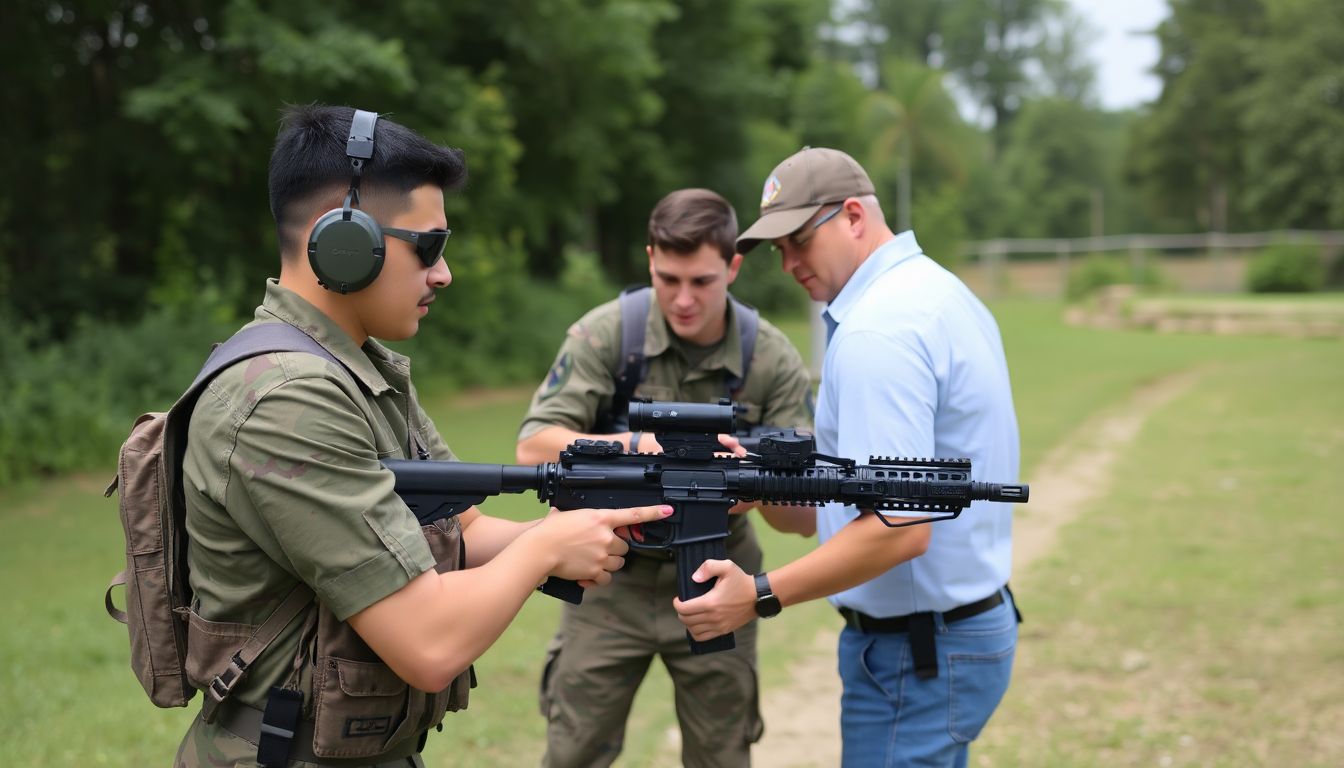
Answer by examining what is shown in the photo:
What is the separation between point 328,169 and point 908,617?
80.4 inches

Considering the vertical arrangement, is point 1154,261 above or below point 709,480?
below

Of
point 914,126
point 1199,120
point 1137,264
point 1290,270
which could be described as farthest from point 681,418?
point 1199,120

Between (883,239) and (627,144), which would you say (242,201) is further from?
(883,239)

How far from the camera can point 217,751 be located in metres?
2.48

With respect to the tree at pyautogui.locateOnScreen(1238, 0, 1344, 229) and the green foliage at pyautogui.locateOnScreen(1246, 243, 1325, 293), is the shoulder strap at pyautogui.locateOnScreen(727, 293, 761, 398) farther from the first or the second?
the tree at pyautogui.locateOnScreen(1238, 0, 1344, 229)

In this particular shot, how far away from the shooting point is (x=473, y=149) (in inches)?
671

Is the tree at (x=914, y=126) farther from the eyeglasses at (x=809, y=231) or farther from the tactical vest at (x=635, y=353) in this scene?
the eyeglasses at (x=809, y=231)

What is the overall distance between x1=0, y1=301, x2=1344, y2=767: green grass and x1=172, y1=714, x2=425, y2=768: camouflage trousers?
3.11 m

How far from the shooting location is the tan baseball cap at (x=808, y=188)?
11.5ft

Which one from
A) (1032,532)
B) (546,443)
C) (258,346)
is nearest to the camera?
(258,346)

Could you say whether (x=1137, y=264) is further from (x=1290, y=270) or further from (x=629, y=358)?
(x=629, y=358)

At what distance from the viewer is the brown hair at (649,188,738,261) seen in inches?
165

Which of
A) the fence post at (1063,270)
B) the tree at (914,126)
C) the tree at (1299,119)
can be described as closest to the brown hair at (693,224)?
the tree at (914,126)

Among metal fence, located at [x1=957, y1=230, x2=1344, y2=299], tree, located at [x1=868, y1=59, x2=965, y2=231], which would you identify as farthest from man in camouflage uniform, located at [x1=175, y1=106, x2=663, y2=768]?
metal fence, located at [x1=957, y1=230, x2=1344, y2=299]
